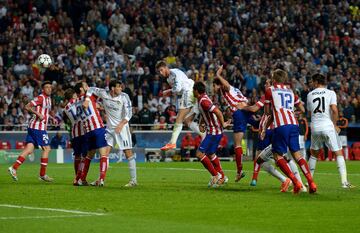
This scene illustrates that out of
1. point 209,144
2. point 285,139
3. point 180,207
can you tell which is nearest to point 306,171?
point 285,139

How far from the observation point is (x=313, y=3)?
1928 inches

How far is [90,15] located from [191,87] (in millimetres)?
21887

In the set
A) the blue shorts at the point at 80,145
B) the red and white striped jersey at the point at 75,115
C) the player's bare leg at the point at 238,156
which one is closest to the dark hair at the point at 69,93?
the red and white striped jersey at the point at 75,115

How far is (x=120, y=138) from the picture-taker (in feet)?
70.1

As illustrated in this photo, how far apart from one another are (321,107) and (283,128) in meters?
2.35

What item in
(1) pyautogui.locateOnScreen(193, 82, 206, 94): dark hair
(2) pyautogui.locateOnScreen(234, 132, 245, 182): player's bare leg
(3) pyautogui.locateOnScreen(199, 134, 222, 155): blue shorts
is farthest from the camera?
(2) pyautogui.locateOnScreen(234, 132, 245, 182): player's bare leg

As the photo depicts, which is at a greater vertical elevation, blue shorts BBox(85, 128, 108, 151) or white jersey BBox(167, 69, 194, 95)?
white jersey BBox(167, 69, 194, 95)

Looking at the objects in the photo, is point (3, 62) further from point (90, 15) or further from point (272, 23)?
point (272, 23)

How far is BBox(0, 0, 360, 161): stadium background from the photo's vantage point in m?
39.5

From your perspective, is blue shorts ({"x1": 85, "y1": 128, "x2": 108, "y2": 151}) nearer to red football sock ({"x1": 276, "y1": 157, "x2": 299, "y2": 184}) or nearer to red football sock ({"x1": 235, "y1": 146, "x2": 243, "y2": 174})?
red football sock ({"x1": 235, "y1": 146, "x2": 243, "y2": 174})

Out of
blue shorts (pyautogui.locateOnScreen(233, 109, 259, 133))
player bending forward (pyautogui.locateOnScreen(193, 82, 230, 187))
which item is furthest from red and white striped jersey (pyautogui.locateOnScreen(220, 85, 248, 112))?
player bending forward (pyautogui.locateOnScreen(193, 82, 230, 187))

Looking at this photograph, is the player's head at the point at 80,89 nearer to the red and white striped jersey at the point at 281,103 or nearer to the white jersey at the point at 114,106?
the white jersey at the point at 114,106

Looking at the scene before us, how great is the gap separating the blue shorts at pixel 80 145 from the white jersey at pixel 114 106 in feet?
2.44

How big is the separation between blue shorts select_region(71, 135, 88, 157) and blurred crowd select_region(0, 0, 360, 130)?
51.7 ft
